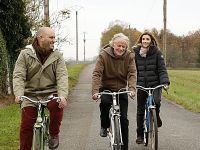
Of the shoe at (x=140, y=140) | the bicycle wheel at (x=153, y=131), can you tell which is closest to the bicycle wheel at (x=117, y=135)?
the bicycle wheel at (x=153, y=131)

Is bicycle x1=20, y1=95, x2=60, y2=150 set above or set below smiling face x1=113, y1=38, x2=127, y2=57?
below

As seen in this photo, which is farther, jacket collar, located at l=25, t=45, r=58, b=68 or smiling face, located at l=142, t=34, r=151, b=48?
smiling face, located at l=142, t=34, r=151, b=48

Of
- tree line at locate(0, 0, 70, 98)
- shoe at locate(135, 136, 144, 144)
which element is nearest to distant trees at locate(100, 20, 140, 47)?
tree line at locate(0, 0, 70, 98)

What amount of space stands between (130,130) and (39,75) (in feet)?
16.0

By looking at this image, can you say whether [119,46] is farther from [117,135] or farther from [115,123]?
[117,135]

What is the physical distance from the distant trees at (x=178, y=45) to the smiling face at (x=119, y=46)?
86.8 m

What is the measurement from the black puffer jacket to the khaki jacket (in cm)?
110

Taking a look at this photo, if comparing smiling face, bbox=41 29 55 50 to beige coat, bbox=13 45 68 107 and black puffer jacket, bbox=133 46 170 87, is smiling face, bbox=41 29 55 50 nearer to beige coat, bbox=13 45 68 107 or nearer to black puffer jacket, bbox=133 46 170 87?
beige coat, bbox=13 45 68 107

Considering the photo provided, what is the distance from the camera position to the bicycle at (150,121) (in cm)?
813

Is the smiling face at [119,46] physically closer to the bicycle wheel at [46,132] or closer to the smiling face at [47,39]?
the smiling face at [47,39]

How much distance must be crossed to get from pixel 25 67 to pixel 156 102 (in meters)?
2.94

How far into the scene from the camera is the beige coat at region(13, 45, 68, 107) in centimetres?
643

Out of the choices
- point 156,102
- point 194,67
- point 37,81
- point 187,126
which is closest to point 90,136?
point 156,102

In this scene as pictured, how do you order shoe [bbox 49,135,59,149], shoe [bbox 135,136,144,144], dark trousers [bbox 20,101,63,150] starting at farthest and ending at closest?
Result: shoe [bbox 135,136,144,144] < shoe [bbox 49,135,59,149] < dark trousers [bbox 20,101,63,150]
